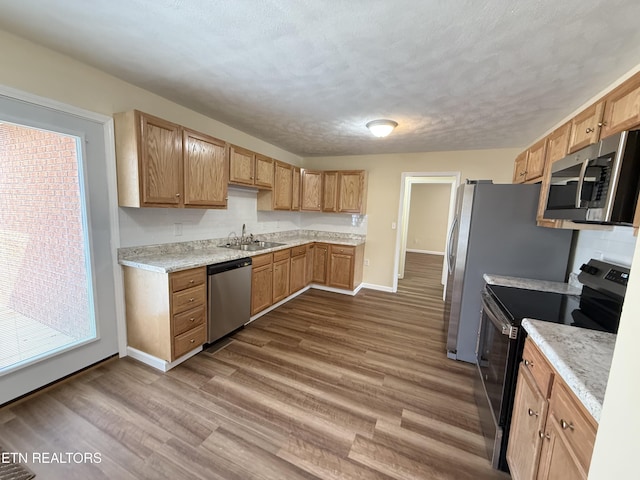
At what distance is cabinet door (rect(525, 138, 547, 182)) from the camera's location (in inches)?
84.6

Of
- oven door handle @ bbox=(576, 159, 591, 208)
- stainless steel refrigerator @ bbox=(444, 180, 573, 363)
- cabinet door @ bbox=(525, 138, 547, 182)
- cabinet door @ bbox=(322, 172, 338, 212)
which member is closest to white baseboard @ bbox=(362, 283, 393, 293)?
cabinet door @ bbox=(322, 172, 338, 212)

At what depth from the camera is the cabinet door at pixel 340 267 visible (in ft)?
14.3

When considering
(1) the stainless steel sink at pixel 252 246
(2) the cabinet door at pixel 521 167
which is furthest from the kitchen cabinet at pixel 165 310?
(2) the cabinet door at pixel 521 167

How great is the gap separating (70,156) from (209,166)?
1.07 meters

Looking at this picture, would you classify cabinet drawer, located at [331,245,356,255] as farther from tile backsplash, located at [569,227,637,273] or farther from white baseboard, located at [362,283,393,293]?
tile backsplash, located at [569,227,637,273]

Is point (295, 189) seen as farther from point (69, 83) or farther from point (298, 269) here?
point (69, 83)

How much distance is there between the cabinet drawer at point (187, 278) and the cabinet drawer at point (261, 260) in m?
0.71

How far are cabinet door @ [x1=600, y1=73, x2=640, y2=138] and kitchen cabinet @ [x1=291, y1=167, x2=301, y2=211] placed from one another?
3.53 metres

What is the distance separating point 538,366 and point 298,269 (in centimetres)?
327

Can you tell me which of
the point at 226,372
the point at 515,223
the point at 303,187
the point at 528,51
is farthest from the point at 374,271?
the point at 528,51

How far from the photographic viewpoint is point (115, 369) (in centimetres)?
225

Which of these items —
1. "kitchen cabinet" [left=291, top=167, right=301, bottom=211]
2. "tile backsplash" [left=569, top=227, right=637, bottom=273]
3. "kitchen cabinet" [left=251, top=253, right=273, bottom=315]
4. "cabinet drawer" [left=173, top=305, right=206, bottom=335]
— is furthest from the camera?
"kitchen cabinet" [left=291, top=167, right=301, bottom=211]

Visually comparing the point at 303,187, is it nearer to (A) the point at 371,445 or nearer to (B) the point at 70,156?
(B) the point at 70,156

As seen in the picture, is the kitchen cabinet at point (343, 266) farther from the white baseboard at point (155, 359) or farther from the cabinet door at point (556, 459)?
the cabinet door at point (556, 459)
